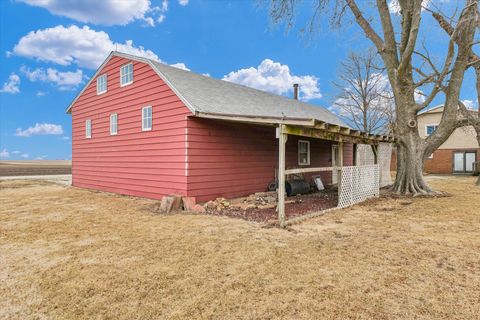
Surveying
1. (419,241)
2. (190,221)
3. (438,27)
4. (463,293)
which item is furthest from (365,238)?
(438,27)

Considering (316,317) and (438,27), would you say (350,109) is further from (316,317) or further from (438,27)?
(316,317)

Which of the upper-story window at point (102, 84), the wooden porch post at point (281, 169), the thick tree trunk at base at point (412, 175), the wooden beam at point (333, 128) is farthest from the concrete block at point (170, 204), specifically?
the thick tree trunk at base at point (412, 175)

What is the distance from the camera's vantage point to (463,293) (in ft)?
10.9

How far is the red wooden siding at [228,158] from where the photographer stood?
9172mm

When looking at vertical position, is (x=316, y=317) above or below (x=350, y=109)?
below

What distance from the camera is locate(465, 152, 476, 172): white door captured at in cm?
2367

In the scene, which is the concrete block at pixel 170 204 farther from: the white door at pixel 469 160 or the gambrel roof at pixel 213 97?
the white door at pixel 469 160

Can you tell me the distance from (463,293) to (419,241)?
2.18 metres

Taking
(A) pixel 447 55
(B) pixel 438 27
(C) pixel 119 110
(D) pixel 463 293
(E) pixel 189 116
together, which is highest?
(B) pixel 438 27

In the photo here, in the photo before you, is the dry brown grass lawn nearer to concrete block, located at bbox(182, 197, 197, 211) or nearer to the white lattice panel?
concrete block, located at bbox(182, 197, 197, 211)

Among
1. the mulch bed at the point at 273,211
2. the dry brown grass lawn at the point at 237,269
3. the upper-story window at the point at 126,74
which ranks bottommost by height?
the dry brown grass lawn at the point at 237,269

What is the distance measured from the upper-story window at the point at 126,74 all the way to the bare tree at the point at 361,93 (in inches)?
775

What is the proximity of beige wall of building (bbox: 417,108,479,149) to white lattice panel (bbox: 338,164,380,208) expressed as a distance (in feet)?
51.5

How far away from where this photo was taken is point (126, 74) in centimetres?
1183
